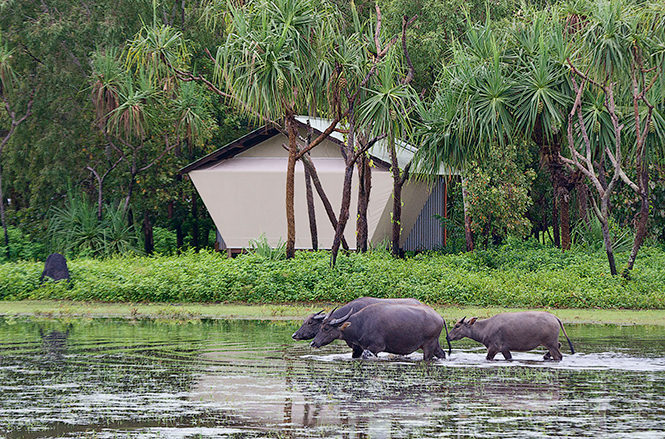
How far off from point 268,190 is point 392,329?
48.9 ft

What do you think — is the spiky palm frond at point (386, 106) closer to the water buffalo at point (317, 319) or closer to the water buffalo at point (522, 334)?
the water buffalo at point (317, 319)

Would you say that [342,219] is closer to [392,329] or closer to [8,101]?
[392,329]

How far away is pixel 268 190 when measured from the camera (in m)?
26.5

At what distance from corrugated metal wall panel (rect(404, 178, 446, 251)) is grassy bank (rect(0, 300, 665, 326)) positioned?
1038 centimetres

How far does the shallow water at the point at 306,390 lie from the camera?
7539 millimetres

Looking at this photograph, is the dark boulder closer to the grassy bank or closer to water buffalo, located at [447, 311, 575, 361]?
the grassy bank

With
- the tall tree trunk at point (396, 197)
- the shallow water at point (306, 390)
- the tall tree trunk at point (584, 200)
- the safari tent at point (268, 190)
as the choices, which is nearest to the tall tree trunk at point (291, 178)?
the tall tree trunk at point (396, 197)

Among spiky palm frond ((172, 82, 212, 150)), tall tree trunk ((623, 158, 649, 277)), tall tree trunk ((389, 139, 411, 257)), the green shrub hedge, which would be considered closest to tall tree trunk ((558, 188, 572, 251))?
the green shrub hedge

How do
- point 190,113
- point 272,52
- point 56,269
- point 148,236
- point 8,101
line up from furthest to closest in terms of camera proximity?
point 148,236 < point 8,101 < point 190,113 < point 56,269 < point 272,52

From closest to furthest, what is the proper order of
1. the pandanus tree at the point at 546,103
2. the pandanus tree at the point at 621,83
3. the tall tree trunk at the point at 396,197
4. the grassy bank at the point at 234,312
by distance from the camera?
the grassy bank at the point at 234,312 → the pandanus tree at the point at 621,83 → the pandanus tree at the point at 546,103 → the tall tree trunk at the point at 396,197

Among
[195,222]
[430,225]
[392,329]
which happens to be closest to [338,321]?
[392,329]

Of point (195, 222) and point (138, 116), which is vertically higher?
point (138, 116)

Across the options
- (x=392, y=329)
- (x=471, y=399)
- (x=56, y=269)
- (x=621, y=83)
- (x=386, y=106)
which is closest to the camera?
(x=471, y=399)

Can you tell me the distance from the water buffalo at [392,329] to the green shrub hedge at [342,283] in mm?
6165
